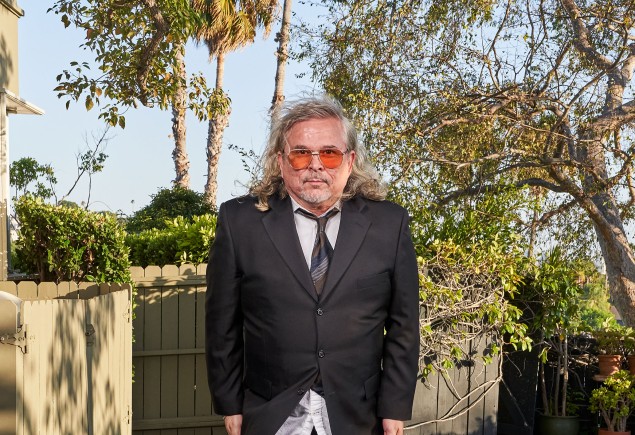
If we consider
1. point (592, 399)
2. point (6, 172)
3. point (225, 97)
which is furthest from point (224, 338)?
point (225, 97)

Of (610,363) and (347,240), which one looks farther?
(610,363)

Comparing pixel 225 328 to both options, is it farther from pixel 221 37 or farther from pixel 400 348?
pixel 221 37

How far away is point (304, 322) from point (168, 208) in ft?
49.3

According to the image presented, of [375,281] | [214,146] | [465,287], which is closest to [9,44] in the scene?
[465,287]

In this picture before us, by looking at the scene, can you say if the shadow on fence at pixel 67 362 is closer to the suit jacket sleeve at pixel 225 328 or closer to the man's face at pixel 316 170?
the suit jacket sleeve at pixel 225 328

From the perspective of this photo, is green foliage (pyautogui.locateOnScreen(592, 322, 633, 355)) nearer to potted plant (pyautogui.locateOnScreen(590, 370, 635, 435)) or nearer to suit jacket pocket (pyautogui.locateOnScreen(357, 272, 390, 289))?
potted plant (pyautogui.locateOnScreen(590, 370, 635, 435))

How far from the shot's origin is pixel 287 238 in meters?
3.19

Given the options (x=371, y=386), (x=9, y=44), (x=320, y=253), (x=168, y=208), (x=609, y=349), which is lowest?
(x=609, y=349)

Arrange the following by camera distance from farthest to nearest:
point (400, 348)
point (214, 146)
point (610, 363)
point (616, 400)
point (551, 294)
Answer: point (214, 146), point (610, 363), point (616, 400), point (551, 294), point (400, 348)

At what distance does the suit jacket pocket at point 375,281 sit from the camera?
3.16m

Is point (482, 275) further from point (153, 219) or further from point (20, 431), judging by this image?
point (153, 219)

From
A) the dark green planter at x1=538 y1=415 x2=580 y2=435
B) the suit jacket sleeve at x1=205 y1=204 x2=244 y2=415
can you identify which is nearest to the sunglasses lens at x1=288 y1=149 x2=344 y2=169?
the suit jacket sleeve at x1=205 y1=204 x2=244 y2=415

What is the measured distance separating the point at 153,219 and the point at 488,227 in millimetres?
11395

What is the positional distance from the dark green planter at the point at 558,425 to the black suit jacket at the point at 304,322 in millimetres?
5368
